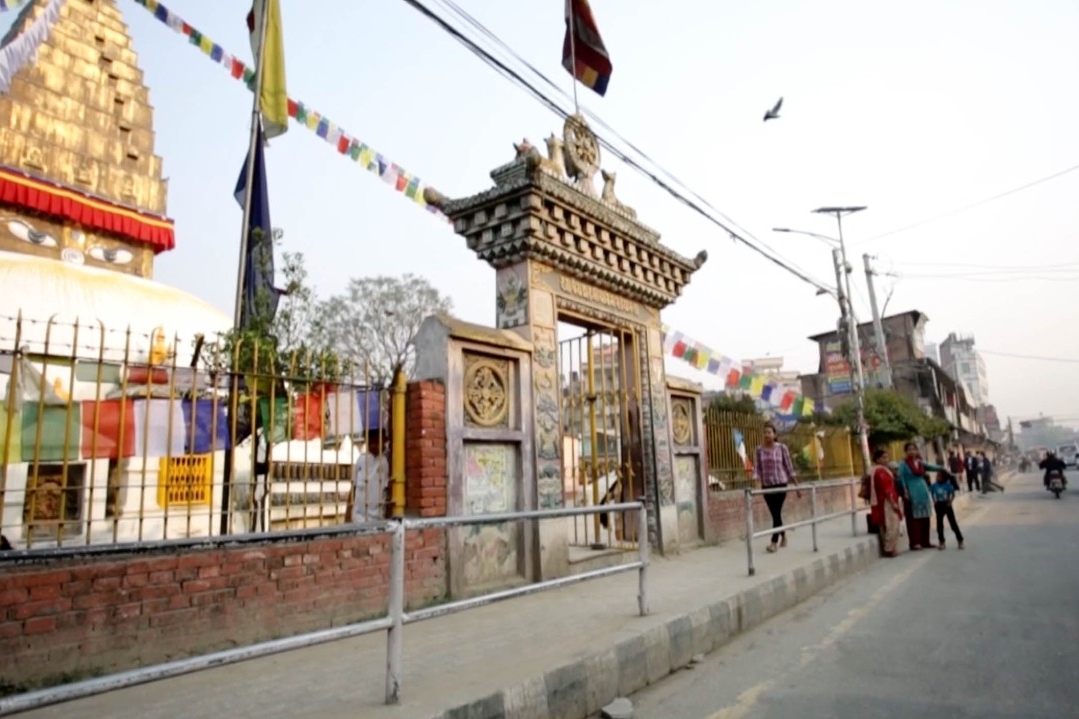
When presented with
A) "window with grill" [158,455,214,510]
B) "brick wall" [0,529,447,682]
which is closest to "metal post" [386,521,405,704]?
"brick wall" [0,529,447,682]

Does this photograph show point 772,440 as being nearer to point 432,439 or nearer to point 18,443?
point 432,439

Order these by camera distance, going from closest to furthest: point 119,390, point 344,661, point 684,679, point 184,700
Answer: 1. point 184,700
2. point 344,661
3. point 684,679
4. point 119,390

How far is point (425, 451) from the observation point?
591cm

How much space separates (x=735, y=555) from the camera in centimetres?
867

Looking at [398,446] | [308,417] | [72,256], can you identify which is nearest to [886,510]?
[398,446]

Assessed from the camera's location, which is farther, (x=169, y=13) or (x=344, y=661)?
(x=169, y=13)

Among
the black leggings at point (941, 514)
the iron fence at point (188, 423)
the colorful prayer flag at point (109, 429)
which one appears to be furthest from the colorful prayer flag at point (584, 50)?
the black leggings at point (941, 514)

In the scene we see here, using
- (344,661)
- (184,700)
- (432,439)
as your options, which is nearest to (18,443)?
(184,700)

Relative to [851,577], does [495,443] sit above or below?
above

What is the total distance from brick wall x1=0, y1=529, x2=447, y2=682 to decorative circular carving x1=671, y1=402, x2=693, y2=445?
18.2 feet

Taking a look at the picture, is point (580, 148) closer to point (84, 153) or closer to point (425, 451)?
point (425, 451)

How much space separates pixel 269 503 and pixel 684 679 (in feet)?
11.1

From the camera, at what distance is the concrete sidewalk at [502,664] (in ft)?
10.5

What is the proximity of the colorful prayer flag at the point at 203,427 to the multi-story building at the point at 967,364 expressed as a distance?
6928cm
